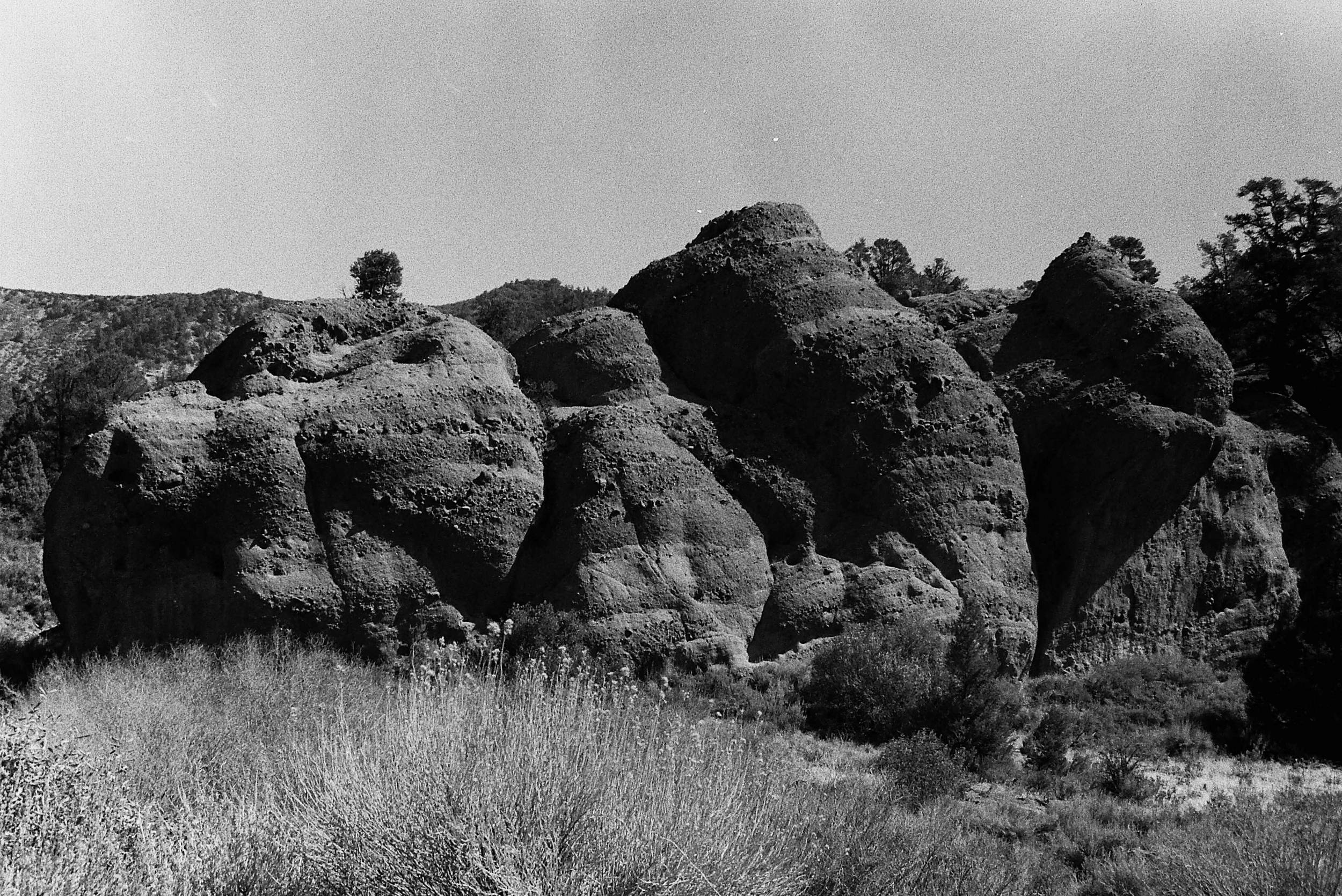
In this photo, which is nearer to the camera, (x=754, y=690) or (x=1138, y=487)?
(x=754, y=690)

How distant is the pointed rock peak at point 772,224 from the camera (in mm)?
23656

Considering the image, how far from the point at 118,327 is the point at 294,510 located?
48.5m

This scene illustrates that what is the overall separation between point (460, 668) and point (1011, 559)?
12.8 meters

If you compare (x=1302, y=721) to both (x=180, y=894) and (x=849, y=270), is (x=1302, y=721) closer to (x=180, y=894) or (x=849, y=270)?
(x=849, y=270)

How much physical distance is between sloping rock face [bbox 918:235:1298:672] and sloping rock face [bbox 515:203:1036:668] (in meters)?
1.42

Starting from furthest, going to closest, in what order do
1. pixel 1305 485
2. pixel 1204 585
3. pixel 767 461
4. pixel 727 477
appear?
pixel 1305 485 → pixel 1204 585 → pixel 767 461 → pixel 727 477

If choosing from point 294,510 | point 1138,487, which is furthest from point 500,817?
point 1138,487

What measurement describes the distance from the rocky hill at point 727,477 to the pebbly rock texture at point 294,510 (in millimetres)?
40

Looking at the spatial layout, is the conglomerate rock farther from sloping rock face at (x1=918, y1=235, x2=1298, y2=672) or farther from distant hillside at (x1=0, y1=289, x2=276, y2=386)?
distant hillside at (x1=0, y1=289, x2=276, y2=386)

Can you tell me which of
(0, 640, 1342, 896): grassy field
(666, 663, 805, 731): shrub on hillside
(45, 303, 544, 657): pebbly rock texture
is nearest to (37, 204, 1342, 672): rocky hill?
(45, 303, 544, 657): pebbly rock texture

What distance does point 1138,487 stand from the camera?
22078 mm

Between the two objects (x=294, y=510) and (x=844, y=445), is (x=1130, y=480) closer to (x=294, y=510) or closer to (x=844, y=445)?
(x=844, y=445)

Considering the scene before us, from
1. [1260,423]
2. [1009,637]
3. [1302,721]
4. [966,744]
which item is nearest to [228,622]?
[966,744]

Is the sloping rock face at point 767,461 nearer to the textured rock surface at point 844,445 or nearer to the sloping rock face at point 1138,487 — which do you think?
the textured rock surface at point 844,445
